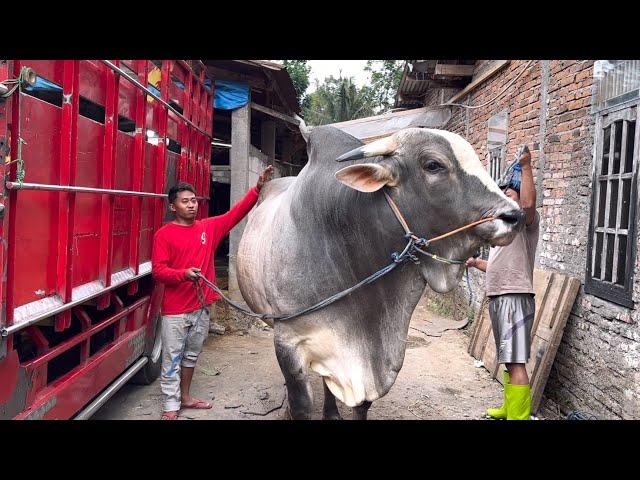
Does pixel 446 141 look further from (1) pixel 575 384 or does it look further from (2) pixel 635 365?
(1) pixel 575 384

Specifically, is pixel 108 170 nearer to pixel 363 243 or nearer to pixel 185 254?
pixel 185 254

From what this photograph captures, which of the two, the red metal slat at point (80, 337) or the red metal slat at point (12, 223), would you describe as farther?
the red metal slat at point (80, 337)

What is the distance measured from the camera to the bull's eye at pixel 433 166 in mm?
2393

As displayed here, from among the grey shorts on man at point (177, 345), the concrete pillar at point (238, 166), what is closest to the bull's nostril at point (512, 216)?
the grey shorts on man at point (177, 345)

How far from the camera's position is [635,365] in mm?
3266

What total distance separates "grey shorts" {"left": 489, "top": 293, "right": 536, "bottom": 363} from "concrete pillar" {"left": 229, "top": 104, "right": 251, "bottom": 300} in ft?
12.6

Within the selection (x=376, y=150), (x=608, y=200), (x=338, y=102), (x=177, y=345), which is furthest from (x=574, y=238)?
(x=338, y=102)

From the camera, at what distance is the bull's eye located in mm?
2393

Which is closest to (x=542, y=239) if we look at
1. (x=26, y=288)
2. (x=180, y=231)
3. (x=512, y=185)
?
(x=512, y=185)

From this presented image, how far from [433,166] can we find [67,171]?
5.41 feet

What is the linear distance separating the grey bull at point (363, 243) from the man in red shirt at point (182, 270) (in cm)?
66

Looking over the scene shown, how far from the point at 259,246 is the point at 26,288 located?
132cm

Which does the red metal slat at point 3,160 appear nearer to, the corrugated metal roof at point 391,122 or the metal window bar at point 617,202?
the metal window bar at point 617,202

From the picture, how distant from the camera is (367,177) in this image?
241 cm
